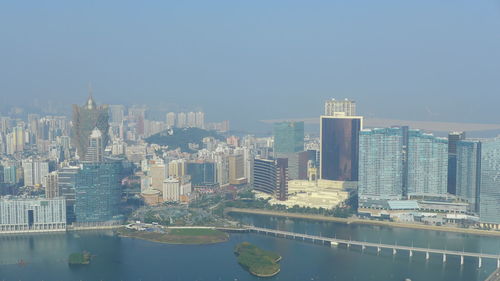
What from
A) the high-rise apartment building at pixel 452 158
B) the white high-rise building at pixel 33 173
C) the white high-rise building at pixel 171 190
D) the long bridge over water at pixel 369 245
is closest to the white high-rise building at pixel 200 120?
the white high-rise building at pixel 33 173

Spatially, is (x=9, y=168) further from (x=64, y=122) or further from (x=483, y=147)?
(x=483, y=147)

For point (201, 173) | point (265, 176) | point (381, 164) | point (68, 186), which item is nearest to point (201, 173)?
point (201, 173)

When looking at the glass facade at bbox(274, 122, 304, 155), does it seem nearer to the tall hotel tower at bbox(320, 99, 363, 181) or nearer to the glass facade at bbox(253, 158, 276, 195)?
the tall hotel tower at bbox(320, 99, 363, 181)

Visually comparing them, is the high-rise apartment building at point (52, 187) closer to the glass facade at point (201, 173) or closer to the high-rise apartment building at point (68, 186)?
the high-rise apartment building at point (68, 186)

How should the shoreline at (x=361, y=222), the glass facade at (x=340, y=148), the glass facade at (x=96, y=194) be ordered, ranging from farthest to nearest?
the glass facade at (x=340, y=148) → the glass facade at (x=96, y=194) → the shoreline at (x=361, y=222)

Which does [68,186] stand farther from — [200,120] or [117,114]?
[200,120]

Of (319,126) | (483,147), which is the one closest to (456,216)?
(483,147)

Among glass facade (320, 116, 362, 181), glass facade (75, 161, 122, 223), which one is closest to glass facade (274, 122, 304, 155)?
glass facade (320, 116, 362, 181)
